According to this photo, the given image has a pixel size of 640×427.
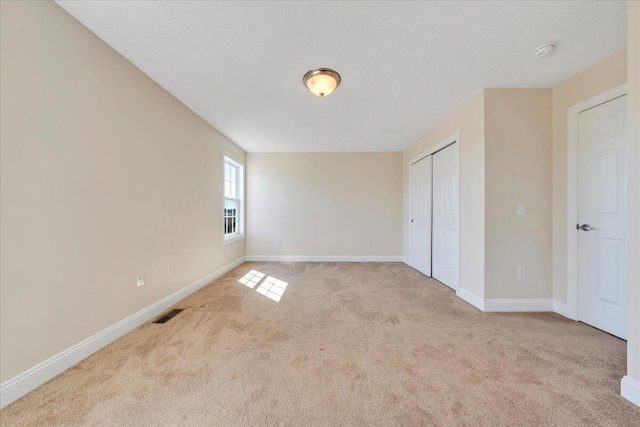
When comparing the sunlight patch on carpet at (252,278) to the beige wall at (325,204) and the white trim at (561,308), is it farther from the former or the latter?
the white trim at (561,308)

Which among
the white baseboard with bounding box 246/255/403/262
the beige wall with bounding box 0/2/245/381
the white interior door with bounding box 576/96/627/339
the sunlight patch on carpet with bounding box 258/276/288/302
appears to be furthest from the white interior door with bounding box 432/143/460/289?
the beige wall with bounding box 0/2/245/381

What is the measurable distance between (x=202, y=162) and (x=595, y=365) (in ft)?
14.5

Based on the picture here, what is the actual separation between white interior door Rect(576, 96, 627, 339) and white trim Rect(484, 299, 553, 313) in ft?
0.90

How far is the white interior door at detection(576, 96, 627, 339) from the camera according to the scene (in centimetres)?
208

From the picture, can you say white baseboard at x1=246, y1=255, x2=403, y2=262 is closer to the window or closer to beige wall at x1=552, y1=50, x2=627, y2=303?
the window

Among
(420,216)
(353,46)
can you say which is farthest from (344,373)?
(420,216)

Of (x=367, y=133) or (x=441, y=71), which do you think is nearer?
(x=441, y=71)

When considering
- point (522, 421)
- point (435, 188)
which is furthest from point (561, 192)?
point (522, 421)

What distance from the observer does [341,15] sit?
1632 mm

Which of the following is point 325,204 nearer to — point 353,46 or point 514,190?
point 514,190

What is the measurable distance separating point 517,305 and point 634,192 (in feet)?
5.72

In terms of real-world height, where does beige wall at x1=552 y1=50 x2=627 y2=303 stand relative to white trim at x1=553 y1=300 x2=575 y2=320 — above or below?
above

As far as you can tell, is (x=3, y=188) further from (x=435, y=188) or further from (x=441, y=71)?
(x=435, y=188)

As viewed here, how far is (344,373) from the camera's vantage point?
160 centimetres
